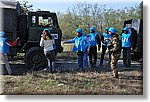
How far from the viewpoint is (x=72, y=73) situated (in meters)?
7.37

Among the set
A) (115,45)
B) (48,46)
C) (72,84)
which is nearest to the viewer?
(72,84)

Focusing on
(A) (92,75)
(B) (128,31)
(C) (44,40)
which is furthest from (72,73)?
(B) (128,31)

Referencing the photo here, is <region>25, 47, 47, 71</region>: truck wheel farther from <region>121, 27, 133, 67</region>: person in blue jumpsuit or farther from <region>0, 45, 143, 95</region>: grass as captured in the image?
<region>121, 27, 133, 67</region>: person in blue jumpsuit

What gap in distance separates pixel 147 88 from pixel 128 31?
11.5 feet

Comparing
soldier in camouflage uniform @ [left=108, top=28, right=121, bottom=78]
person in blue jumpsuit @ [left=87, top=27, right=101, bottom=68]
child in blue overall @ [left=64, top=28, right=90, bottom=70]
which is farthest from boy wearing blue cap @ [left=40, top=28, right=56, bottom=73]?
soldier in camouflage uniform @ [left=108, top=28, right=121, bottom=78]

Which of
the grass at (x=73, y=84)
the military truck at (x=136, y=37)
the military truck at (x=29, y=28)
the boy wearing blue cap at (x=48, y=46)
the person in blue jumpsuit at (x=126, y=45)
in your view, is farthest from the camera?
the military truck at (x=136, y=37)

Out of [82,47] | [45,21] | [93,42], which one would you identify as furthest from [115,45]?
[45,21]

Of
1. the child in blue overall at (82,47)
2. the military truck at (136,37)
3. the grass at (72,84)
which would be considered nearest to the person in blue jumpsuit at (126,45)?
the military truck at (136,37)

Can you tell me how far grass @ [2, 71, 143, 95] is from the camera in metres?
5.60

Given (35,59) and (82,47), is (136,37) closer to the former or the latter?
(82,47)

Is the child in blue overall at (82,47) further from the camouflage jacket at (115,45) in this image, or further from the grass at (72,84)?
the camouflage jacket at (115,45)

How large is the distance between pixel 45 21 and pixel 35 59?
1123mm

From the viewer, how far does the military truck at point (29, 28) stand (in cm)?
792

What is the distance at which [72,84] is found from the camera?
241 inches
